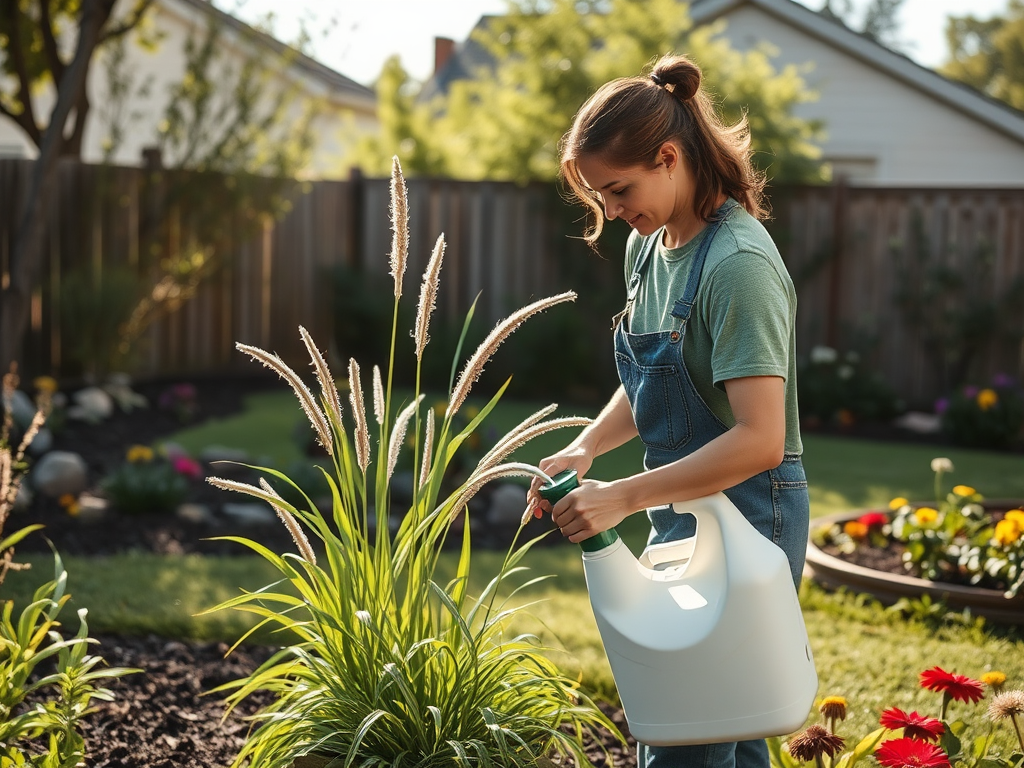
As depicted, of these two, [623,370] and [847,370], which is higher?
[623,370]

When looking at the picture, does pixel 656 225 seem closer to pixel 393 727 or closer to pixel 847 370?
pixel 393 727

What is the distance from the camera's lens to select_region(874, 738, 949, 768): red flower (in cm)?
180

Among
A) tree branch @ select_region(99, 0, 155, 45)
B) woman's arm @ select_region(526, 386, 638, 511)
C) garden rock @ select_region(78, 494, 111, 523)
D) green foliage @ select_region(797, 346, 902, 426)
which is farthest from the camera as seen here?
tree branch @ select_region(99, 0, 155, 45)

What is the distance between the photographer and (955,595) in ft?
12.4

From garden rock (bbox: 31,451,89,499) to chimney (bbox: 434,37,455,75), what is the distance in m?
15.5

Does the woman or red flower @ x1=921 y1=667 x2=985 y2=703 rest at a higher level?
the woman

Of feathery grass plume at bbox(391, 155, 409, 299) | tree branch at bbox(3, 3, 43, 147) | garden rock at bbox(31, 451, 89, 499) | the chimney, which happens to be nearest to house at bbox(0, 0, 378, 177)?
the chimney

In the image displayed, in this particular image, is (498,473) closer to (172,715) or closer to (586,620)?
(172,715)

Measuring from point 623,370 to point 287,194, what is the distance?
328 inches

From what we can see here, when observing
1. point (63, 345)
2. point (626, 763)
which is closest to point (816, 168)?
point (63, 345)

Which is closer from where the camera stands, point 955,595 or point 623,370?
point 623,370

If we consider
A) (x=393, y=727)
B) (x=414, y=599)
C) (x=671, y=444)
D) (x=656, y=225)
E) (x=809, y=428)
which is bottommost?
(x=809, y=428)

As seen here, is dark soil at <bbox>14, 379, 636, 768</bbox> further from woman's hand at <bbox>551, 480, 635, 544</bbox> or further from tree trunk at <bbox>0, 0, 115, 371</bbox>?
tree trunk at <bbox>0, 0, 115, 371</bbox>

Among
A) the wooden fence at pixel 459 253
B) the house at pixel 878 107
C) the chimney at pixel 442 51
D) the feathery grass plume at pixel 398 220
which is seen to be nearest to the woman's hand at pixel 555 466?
the feathery grass plume at pixel 398 220
